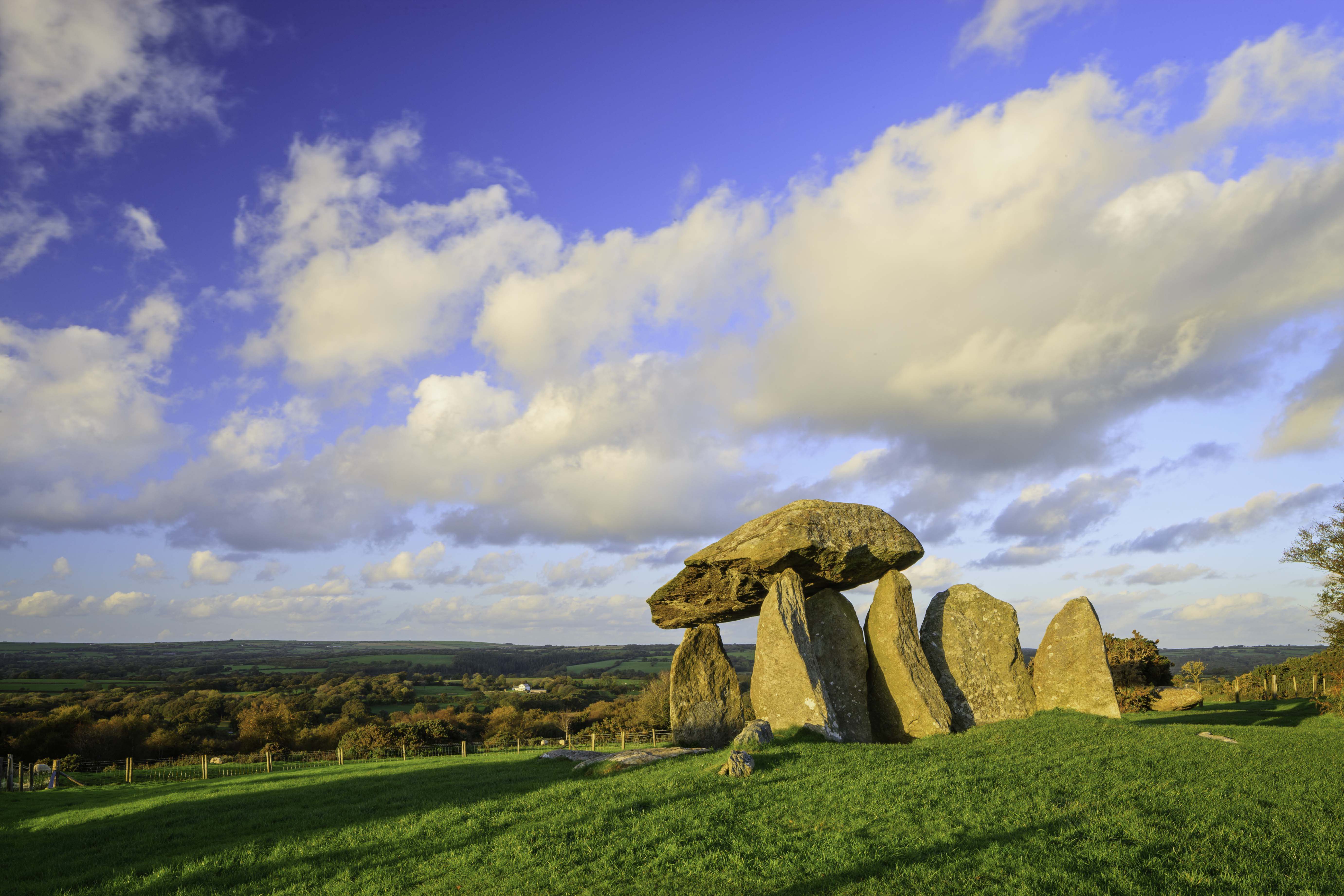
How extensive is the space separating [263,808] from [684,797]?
10589 mm

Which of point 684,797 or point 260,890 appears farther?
point 684,797

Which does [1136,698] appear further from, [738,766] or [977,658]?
[738,766]

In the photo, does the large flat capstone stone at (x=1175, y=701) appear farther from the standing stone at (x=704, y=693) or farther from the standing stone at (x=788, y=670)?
the standing stone at (x=788, y=670)

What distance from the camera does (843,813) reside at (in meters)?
10.5

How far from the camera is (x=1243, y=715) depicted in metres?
29.5

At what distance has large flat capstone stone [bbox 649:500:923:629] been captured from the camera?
20172 millimetres

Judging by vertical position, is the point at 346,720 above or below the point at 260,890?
below

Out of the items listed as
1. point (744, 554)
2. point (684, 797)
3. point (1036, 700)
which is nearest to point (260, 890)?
point (684, 797)

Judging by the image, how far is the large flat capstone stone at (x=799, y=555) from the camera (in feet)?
66.2

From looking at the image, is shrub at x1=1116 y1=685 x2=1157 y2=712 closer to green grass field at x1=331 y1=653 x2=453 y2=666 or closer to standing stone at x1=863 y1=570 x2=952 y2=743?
standing stone at x1=863 y1=570 x2=952 y2=743

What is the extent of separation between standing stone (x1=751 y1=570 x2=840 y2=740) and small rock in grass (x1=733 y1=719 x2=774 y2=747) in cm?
154

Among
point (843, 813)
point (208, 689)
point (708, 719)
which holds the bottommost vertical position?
point (208, 689)

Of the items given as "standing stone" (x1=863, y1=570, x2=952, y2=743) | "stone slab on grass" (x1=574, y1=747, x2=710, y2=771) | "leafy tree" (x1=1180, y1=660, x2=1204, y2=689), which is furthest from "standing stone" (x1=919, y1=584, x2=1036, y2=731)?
"leafy tree" (x1=1180, y1=660, x2=1204, y2=689)

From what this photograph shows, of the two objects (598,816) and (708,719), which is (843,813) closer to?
(598,816)
